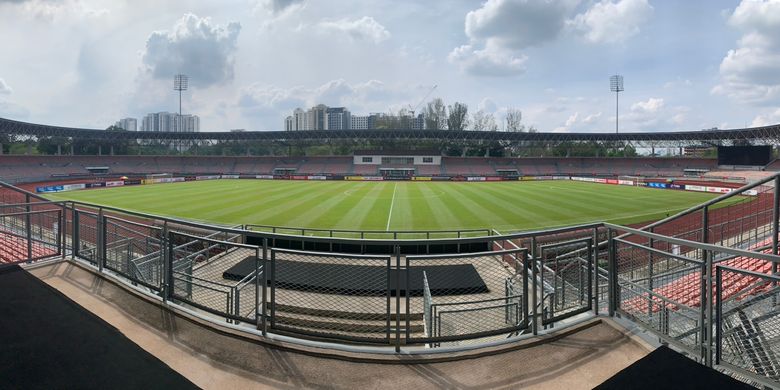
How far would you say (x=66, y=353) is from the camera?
13.7 feet

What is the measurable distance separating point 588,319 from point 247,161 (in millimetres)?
97299

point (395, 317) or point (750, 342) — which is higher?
point (750, 342)

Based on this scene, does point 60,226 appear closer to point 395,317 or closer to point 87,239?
point 87,239

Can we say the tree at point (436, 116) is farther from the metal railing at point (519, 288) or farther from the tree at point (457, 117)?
the metal railing at point (519, 288)

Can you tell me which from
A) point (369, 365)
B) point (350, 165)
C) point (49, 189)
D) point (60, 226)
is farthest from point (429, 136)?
point (369, 365)

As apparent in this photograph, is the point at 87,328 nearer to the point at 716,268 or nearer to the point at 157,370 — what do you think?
the point at 157,370

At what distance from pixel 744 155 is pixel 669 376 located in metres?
92.6

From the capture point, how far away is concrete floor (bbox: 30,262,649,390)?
393cm

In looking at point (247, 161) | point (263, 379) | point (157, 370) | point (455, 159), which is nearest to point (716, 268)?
point (263, 379)

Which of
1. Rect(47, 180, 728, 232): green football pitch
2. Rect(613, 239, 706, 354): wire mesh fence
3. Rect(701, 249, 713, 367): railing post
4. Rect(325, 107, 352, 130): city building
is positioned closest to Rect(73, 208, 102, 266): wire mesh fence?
Rect(613, 239, 706, 354): wire mesh fence

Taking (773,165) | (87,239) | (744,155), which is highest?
(744,155)

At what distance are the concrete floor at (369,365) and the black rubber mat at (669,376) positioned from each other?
13 centimetres

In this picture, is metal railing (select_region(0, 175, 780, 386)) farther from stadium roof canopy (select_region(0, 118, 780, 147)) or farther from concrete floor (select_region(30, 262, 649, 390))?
stadium roof canopy (select_region(0, 118, 780, 147))

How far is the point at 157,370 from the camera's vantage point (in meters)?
4.04
